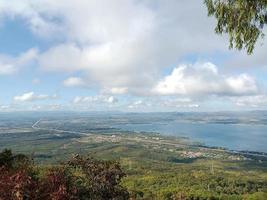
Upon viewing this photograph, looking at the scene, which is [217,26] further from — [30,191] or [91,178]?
[30,191]

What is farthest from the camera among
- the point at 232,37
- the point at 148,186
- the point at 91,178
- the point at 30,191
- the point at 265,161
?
the point at 265,161

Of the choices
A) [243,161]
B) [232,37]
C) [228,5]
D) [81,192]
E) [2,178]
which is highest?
[228,5]

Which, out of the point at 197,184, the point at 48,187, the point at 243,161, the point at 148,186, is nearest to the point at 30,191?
the point at 48,187

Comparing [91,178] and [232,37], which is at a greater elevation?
[232,37]

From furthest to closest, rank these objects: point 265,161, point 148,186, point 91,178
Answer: point 265,161 < point 148,186 < point 91,178

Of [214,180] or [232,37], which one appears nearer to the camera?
[232,37]

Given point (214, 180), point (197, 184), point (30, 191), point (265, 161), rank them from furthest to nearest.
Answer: point (265, 161) < point (214, 180) < point (197, 184) < point (30, 191)

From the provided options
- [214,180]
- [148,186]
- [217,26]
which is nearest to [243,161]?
[214,180]

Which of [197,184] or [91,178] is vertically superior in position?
[91,178]

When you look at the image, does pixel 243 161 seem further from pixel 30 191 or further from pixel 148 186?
pixel 30 191
